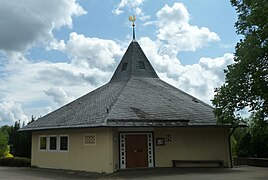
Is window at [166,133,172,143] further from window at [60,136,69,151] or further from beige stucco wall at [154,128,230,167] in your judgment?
window at [60,136,69,151]

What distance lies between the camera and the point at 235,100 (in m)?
14.1

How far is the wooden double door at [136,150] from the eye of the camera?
17.5 m

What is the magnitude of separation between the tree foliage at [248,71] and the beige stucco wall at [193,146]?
12.7 ft

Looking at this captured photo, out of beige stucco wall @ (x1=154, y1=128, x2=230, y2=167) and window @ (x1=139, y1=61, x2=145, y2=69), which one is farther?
window @ (x1=139, y1=61, x2=145, y2=69)

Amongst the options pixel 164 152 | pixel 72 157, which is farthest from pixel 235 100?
pixel 72 157

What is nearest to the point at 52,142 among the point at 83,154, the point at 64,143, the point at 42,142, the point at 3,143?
the point at 42,142

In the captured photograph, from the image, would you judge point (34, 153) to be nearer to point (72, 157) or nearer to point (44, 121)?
point (44, 121)

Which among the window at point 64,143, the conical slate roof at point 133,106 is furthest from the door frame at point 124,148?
the window at point 64,143

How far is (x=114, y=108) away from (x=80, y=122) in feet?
6.02

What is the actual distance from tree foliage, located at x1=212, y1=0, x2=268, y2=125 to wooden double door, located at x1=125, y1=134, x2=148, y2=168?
4.58m

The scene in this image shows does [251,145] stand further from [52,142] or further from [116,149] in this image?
[52,142]

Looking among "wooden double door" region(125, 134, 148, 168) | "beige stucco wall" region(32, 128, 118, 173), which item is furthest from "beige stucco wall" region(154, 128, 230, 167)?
"beige stucco wall" region(32, 128, 118, 173)

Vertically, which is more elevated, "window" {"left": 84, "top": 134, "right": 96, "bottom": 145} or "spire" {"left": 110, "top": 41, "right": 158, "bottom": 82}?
"spire" {"left": 110, "top": 41, "right": 158, "bottom": 82}

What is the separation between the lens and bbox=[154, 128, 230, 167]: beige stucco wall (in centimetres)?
1805
